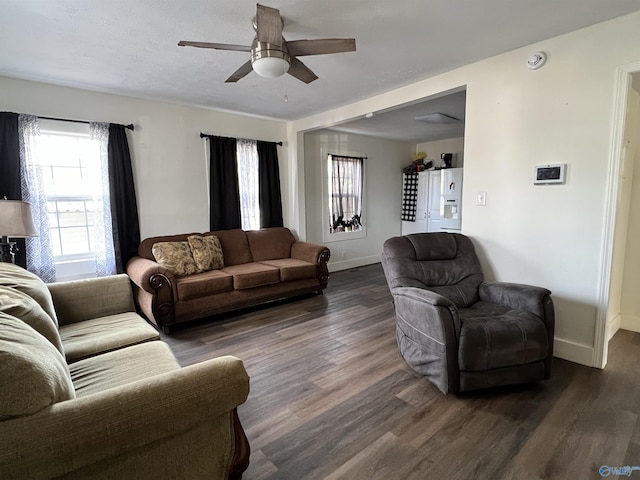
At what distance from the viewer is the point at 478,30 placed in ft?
7.75

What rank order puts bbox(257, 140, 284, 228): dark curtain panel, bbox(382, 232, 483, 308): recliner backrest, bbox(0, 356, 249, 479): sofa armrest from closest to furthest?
1. bbox(0, 356, 249, 479): sofa armrest
2. bbox(382, 232, 483, 308): recliner backrest
3. bbox(257, 140, 284, 228): dark curtain panel

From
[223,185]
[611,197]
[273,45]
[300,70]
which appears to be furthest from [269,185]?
[611,197]

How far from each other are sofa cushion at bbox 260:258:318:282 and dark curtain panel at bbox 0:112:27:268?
261 cm

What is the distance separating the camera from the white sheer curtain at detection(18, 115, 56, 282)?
3.18 meters

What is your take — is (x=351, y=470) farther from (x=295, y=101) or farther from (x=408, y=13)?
(x=295, y=101)

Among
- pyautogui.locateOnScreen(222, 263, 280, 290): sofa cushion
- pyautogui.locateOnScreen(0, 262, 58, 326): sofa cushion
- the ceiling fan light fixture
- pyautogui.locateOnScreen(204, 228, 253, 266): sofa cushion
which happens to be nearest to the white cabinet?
pyautogui.locateOnScreen(222, 263, 280, 290): sofa cushion

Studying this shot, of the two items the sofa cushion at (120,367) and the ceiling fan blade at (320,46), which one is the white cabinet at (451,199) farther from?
the sofa cushion at (120,367)

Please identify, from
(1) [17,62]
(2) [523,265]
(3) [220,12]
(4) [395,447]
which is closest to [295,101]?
(3) [220,12]

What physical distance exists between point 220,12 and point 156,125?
94.4 inches

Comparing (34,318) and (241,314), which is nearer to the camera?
(34,318)

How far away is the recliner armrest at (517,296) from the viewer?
7.38 feet

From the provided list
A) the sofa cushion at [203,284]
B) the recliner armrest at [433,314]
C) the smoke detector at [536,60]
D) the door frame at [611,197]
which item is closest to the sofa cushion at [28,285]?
the sofa cushion at [203,284]

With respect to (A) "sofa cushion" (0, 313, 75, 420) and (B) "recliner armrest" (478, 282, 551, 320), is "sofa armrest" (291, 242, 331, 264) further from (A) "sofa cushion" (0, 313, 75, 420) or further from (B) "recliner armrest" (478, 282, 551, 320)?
(A) "sofa cushion" (0, 313, 75, 420)

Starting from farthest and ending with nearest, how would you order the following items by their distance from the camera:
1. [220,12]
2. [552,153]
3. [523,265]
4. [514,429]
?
[523,265]
[552,153]
[220,12]
[514,429]
